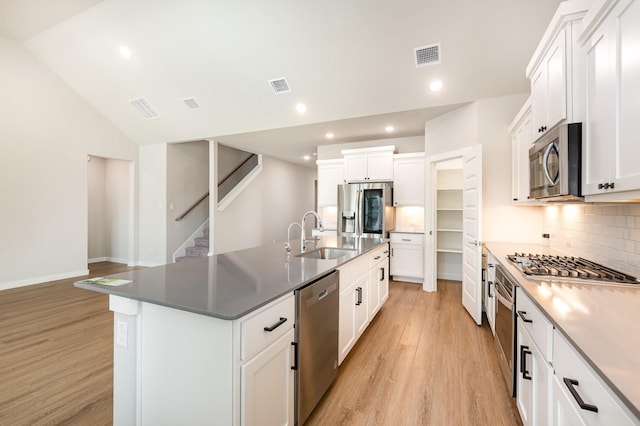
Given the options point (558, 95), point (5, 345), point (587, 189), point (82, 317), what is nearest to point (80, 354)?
point (5, 345)

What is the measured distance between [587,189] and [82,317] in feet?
15.8

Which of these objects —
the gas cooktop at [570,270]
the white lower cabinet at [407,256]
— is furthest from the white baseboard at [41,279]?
the gas cooktop at [570,270]

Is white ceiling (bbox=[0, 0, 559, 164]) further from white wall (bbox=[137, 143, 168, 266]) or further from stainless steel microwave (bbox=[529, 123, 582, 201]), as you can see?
stainless steel microwave (bbox=[529, 123, 582, 201])

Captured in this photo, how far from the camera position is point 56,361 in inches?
96.1

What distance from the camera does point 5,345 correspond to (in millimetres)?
2711

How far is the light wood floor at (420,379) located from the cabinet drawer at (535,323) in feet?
2.50

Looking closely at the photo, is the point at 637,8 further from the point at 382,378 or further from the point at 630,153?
the point at 382,378

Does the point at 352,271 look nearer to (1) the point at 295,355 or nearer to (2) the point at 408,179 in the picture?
(1) the point at 295,355

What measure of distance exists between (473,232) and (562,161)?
73.5 inches

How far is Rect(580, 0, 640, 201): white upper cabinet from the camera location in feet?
3.72

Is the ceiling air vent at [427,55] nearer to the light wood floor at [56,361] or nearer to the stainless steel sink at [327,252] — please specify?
the stainless steel sink at [327,252]

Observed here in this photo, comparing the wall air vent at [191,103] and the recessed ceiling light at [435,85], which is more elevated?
the wall air vent at [191,103]

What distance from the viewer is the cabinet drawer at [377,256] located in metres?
3.02

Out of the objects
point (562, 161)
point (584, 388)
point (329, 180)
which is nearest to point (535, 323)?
point (584, 388)
